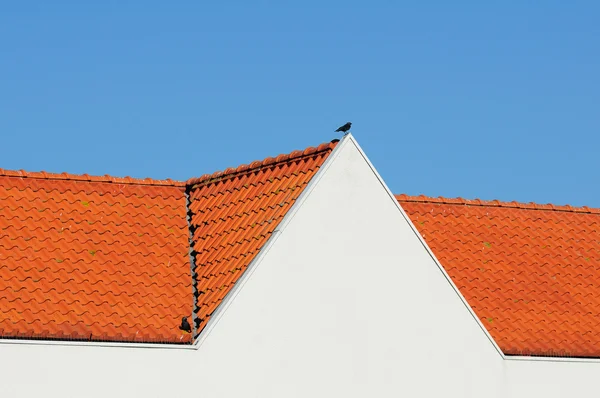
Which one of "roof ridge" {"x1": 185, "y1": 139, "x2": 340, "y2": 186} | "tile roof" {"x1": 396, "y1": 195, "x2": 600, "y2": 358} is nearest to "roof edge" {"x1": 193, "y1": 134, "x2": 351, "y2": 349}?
"roof ridge" {"x1": 185, "y1": 139, "x2": 340, "y2": 186}

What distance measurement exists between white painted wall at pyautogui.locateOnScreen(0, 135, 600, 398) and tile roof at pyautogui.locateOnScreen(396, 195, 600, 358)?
1.04 meters

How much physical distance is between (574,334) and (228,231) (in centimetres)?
746

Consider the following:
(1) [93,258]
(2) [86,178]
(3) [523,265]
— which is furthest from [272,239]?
(3) [523,265]

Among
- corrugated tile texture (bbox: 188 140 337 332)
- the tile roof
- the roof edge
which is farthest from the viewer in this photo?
the tile roof

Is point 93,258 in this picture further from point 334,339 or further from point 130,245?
point 334,339

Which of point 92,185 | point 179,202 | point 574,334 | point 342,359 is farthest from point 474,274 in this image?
Result: point 92,185

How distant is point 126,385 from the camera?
22.3 metres

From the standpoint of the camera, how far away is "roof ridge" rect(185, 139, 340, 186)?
25.0 metres

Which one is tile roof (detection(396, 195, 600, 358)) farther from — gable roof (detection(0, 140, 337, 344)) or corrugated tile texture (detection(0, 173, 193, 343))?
corrugated tile texture (detection(0, 173, 193, 343))

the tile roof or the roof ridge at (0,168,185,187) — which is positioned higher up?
the roof ridge at (0,168,185,187)

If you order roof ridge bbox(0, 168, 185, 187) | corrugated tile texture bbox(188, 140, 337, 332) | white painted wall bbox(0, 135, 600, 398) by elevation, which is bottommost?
white painted wall bbox(0, 135, 600, 398)

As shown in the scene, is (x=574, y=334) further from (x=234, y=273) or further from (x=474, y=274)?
(x=234, y=273)

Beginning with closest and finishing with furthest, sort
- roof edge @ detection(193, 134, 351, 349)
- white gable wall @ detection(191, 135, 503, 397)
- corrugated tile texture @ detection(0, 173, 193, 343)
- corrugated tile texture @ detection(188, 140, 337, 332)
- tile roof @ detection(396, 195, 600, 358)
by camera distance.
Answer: roof edge @ detection(193, 134, 351, 349)
corrugated tile texture @ detection(0, 173, 193, 343)
white gable wall @ detection(191, 135, 503, 397)
corrugated tile texture @ detection(188, 140, 337, 332)
tile roof @ detection(396, 195, 600, 358)

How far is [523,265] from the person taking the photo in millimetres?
28125
